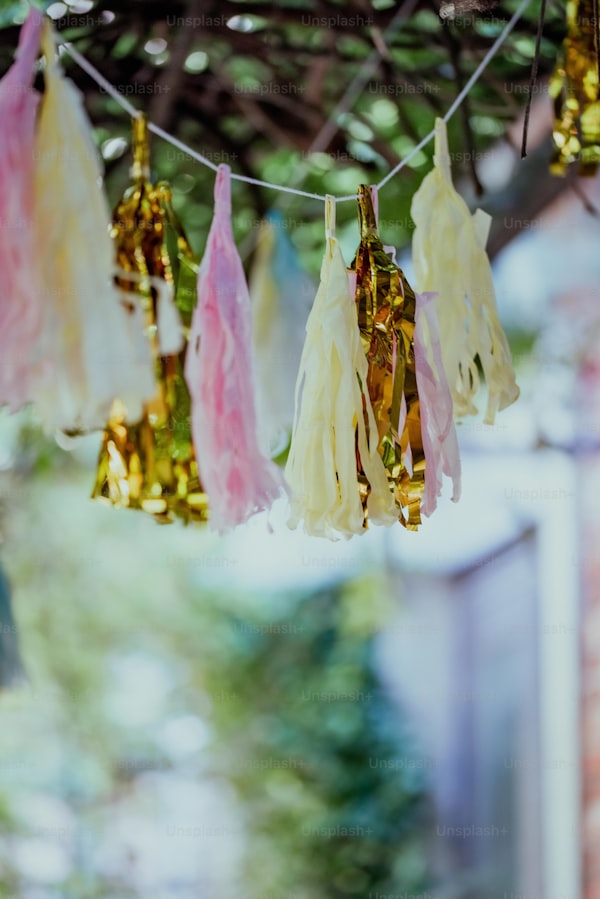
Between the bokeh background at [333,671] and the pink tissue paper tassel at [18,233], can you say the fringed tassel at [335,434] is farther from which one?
the bokeh background at [333,671]

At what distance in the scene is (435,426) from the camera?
81cm

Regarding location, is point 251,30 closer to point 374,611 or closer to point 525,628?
point 525,628

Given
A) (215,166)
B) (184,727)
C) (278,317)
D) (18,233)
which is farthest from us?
(184,727)

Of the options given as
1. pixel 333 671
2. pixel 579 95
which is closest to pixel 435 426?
pixel 579 95

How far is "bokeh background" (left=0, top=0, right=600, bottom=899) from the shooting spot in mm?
2291

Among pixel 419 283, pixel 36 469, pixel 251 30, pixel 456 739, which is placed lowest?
pixel 456 739

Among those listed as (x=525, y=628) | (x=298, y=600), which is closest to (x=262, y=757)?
(x=298, y=600)

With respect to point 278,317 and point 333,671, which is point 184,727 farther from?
point 278,317

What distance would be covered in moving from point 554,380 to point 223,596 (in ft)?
4.09

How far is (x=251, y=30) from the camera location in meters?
1.45

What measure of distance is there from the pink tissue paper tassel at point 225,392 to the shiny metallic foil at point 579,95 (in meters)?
0.34

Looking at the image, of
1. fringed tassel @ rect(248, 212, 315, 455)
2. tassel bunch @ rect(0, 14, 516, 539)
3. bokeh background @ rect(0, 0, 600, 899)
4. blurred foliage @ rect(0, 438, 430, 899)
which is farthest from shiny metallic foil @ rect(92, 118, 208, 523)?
blurred foliage @ rect(0, 438, 430, 899)

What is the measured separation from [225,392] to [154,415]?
11cm

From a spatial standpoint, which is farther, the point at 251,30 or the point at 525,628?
the point at 525,628
